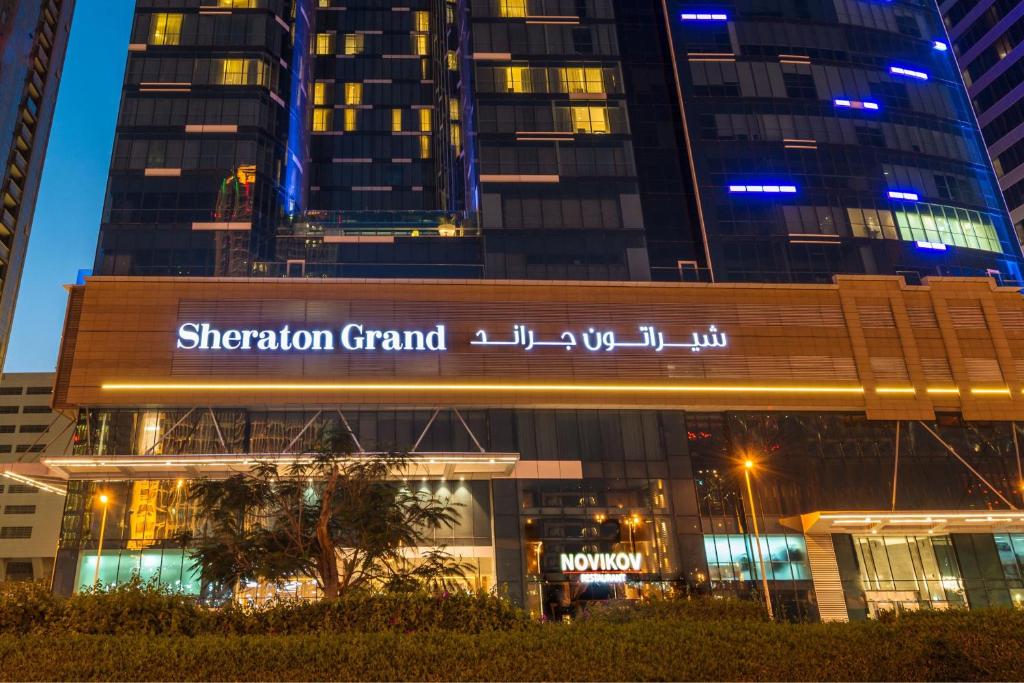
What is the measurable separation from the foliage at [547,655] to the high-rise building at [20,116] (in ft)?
93.0

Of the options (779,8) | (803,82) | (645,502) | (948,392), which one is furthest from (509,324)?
(779,8)

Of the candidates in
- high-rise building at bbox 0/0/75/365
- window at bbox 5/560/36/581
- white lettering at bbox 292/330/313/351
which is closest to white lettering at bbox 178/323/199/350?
white lettering at bbox 292/330/313/351

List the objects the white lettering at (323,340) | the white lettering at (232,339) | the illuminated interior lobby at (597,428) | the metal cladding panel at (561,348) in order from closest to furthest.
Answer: the illuminated interior lobby at (597,428) < the metal cladding panel at (561,348) < the white lettering at (232,339) < the white lettering at (323,340)

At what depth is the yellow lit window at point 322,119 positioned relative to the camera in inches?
3898

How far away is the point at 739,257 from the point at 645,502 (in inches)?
1117

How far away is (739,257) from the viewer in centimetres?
6631

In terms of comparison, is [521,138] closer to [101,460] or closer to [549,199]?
[549,199]

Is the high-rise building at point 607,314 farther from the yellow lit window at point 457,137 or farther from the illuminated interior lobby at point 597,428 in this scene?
the yellow lit window at point 457,137

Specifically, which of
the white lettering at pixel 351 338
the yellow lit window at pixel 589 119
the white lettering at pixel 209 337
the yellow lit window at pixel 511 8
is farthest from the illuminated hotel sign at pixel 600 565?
the yellow lit window at pixel 511 8

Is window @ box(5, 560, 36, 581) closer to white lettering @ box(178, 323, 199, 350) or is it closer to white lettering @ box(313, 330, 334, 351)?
white lettering @ box(178, 323, 199, 350)

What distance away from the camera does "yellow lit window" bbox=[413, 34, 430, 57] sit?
342 ft

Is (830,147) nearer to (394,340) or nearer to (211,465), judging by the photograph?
(394,340)

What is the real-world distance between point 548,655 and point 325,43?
102152 millimetres

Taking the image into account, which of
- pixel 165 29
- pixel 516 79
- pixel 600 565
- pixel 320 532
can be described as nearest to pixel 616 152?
pixel 516 79
